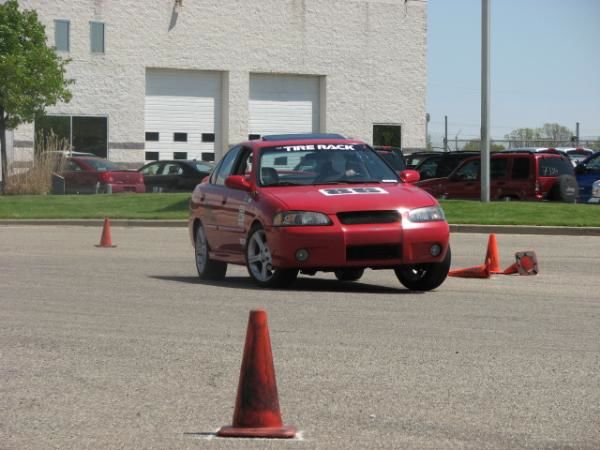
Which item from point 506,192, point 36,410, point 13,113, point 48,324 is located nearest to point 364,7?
point 13,113

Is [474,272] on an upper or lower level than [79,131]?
lower

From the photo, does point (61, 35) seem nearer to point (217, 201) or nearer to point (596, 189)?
point (596, 189)

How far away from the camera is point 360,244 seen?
12586mm

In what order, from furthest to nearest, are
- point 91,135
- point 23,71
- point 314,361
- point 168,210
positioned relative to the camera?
point 91,135 → point 23,71 → point 168,210 → point 314,361

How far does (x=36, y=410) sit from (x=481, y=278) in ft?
29.0

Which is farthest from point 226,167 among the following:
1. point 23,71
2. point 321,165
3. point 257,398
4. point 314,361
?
point 23,71

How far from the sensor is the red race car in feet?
41.5

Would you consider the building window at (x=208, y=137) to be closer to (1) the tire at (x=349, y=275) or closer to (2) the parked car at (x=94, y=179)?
(2) the parked car at (x=94, y=179)

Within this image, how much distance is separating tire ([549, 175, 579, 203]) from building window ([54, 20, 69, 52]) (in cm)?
2511

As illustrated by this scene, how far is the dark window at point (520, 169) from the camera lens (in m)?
30.1

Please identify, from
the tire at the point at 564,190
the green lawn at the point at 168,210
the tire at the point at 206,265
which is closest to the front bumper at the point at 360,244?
the tire at the point at 206,265

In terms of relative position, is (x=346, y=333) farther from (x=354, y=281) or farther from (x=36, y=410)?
(x=354, y=281)

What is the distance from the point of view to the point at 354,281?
48.7 ft

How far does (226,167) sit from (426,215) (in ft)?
10.1
